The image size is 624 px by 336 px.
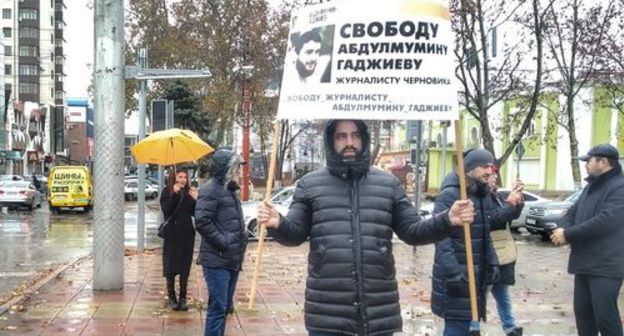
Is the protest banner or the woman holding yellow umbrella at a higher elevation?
the protest banner

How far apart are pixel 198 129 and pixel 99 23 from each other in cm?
2010

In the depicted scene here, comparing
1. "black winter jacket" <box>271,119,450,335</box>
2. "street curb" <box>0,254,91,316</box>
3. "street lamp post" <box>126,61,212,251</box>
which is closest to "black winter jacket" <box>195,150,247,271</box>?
"black winter jacket" <box>271,119,450,335</box>

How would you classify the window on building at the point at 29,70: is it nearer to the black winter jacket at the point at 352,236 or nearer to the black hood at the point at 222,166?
the black hood at the point at 222,166

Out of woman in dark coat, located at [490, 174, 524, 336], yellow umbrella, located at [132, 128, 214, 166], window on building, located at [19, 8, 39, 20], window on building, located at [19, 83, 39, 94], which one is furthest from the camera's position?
window on building, located at [19, 8, 39, 20]

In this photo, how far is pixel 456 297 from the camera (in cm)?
564

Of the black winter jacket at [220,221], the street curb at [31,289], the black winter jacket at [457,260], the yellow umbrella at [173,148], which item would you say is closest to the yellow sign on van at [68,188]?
the street curb at [31,289]

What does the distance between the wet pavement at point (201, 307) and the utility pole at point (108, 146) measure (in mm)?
369

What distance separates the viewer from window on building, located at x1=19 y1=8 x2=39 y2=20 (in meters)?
107

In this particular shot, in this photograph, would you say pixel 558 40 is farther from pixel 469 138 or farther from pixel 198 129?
pixel 469 138

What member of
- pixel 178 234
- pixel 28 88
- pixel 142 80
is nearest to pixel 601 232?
pixel 178 234

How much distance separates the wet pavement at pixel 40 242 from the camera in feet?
42.9

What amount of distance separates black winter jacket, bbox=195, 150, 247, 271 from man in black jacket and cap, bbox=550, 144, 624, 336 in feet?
8.94

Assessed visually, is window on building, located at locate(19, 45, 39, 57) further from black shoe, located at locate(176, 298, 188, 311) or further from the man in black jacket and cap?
the man in black jacket and cap

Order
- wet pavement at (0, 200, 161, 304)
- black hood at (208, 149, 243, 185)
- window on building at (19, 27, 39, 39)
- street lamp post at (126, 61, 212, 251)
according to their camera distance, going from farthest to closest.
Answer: window on building at (19, 27, 39, 39) < wet pavement at (0, 200, 161, 304) < street lamp post at (126, 61, 212, 251) < black hood at (208, 149, 243, 185)
